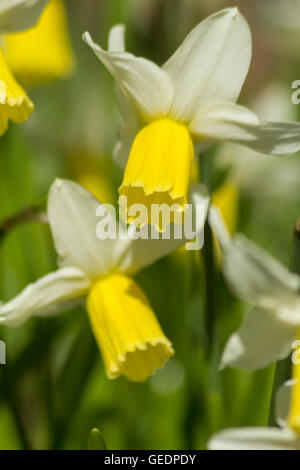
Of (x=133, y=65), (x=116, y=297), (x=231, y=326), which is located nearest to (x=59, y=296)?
(x=116, y=297)

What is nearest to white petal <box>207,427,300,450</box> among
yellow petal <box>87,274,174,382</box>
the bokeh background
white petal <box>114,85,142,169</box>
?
yellow petal <box>87,274,174,382</box>

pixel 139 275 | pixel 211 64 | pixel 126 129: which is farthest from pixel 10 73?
pixel 139 275

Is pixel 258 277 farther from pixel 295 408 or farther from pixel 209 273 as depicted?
pixel 209 273

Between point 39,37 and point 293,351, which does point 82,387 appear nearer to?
point 293,351

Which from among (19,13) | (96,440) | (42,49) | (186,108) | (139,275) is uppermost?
(19,13)

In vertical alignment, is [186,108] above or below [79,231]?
above

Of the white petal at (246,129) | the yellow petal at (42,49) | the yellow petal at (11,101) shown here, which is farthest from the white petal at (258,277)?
the yellow petal at (42,49)

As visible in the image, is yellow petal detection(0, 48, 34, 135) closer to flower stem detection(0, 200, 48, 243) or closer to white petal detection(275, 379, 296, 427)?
flower stem detection(0, 200, 48, 243)
